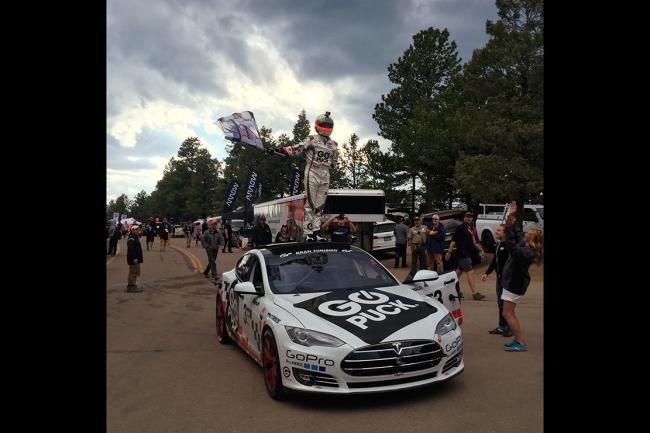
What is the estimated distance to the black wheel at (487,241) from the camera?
2175 cm

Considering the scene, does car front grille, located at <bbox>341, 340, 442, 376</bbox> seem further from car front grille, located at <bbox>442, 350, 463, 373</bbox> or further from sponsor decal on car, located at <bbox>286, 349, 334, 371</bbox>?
car front grille, located at <bbox>442, 350, 463, 373</bbox>

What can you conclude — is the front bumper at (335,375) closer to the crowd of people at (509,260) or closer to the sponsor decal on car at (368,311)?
the sponsor decal on car at (368,311)

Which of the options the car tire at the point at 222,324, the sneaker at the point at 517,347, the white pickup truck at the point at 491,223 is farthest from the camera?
the white pickup truck at the point at 491,223

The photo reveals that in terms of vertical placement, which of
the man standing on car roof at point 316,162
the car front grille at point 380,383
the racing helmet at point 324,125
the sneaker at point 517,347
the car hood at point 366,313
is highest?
the racing helmet at point 324,125

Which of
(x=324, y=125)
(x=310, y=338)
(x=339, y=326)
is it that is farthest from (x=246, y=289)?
(x=324, y=125)

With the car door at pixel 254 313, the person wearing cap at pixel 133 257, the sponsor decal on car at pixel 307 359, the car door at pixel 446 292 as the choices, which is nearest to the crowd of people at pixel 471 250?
the person wearing cap at pixel 133 257

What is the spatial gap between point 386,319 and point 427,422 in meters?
0.99

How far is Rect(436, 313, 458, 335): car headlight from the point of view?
16.1ft

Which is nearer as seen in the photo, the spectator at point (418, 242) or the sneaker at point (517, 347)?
the sneaker at point (517, 347)

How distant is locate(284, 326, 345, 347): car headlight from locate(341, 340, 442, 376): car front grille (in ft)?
0.61
